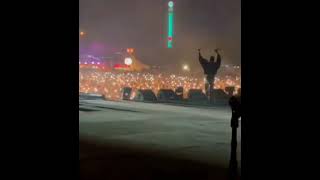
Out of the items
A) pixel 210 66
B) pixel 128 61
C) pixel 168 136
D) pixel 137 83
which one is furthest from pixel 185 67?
pixel 168 136

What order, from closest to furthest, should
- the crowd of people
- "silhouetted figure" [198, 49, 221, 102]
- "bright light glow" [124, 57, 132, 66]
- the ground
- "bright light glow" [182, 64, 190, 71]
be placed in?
the ground < "silhouetted figure" [198, 49, 221, 102] < the crowd of people < "bright light glow" [182, 64, 190, 71] < "bright light glow" [124, 57, 132, 66]

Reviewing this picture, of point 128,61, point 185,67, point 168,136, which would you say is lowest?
point 168,136

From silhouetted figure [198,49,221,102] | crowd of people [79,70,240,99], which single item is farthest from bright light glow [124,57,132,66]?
silhouetted figure [198,49,221,102]

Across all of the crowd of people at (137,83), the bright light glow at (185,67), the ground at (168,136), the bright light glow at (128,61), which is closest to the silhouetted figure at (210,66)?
the ground at (168,136)

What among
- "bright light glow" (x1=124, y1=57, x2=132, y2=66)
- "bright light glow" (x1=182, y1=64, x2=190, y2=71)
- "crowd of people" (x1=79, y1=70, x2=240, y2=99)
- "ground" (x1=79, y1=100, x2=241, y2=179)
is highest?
"bright light glow" (x1=124, y1=57, x2=132, y2=66)

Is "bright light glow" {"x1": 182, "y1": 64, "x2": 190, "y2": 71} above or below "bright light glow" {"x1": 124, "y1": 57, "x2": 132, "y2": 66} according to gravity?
below

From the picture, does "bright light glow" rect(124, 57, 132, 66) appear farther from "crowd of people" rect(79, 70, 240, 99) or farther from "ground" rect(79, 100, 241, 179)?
"ground" rect(79, 100, 241, 179)

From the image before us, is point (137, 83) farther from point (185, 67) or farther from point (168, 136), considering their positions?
point (168, 136)
